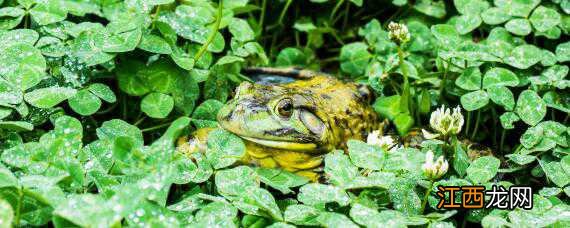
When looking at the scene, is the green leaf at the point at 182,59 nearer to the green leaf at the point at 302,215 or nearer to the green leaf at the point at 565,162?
the green leaf at the point at 302,215

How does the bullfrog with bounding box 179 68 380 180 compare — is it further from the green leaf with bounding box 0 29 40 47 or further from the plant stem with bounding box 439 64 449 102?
the green leaf with bounding box 0 29 40 47

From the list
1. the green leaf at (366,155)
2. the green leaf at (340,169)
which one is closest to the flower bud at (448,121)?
the green leaf at (366,155)

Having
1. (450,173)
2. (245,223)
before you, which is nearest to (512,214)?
(450,173)

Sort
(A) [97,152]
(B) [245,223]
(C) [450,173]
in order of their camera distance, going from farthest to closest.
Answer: (C) [450,173] → (A) [97,152] → (B) [245,223]

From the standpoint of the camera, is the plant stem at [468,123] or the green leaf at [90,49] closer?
the green leaf at [90,49]

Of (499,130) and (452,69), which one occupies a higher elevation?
(452,69)

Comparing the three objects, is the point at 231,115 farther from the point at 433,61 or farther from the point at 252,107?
the point at 433,61

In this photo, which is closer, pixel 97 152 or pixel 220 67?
pixel 97 152

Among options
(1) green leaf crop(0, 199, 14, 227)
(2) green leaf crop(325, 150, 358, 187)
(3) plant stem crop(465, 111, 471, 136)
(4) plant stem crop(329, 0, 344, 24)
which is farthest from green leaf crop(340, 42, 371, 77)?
(1) green leaf crop(0, 199, 14, 227)

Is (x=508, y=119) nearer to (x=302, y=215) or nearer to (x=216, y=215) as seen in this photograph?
(x=302, y=215)
